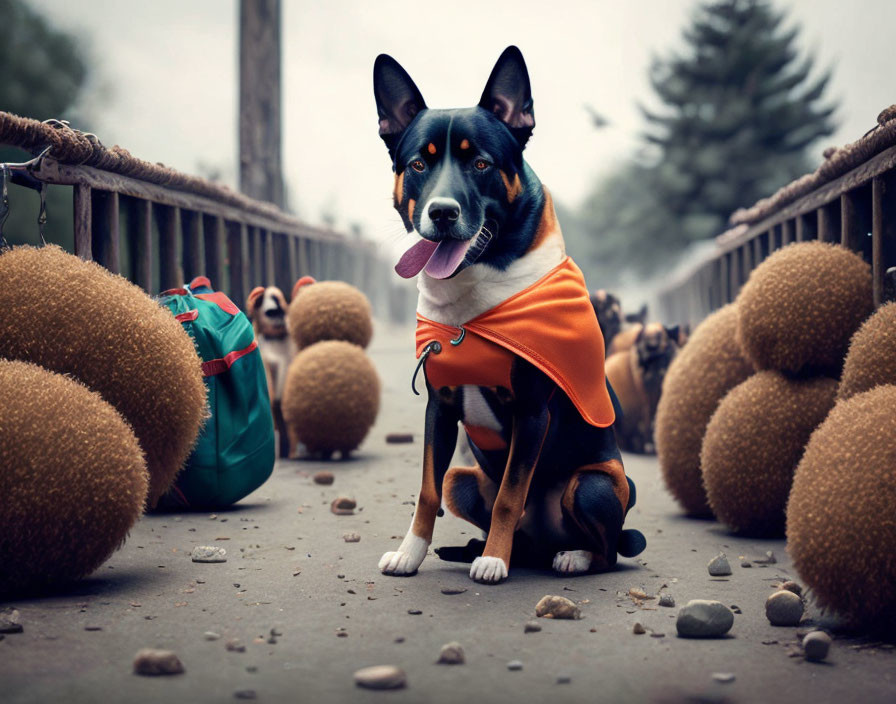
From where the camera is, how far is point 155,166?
5.49 m

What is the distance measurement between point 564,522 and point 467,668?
47.8 inches

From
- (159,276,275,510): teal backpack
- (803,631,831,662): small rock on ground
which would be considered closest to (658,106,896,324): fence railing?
(803,631,831,662): small rock on ground

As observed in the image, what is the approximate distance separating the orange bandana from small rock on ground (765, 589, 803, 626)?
0.88 metres

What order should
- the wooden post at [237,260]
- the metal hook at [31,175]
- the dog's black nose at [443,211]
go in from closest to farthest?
the dog's black nose at [443,211] < the metal hook at [31,175] < the wooden post at [237,260]

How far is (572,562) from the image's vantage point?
11.7 ft

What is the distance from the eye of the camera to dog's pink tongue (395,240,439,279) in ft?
11.1

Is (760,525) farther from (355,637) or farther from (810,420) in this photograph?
(355,637)

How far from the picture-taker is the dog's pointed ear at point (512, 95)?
3.41 metres

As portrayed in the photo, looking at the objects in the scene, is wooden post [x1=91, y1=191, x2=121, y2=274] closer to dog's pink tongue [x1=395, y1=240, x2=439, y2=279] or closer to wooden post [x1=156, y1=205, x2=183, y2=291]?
wooden post [x1=156, y1=205, x2=183, y2=291]

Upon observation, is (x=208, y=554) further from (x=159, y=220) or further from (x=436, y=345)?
(x=159, y=220)

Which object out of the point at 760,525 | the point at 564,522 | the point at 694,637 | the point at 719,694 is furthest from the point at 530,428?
the point at 760,525

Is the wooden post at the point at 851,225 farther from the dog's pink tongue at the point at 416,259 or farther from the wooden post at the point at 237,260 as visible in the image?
the wooden post at the point at 237,260

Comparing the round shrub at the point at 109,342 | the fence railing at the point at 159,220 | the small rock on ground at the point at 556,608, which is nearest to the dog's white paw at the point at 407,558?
the small rock on ground at the point at 556,608

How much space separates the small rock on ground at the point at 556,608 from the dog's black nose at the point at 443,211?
1234 millimetres
